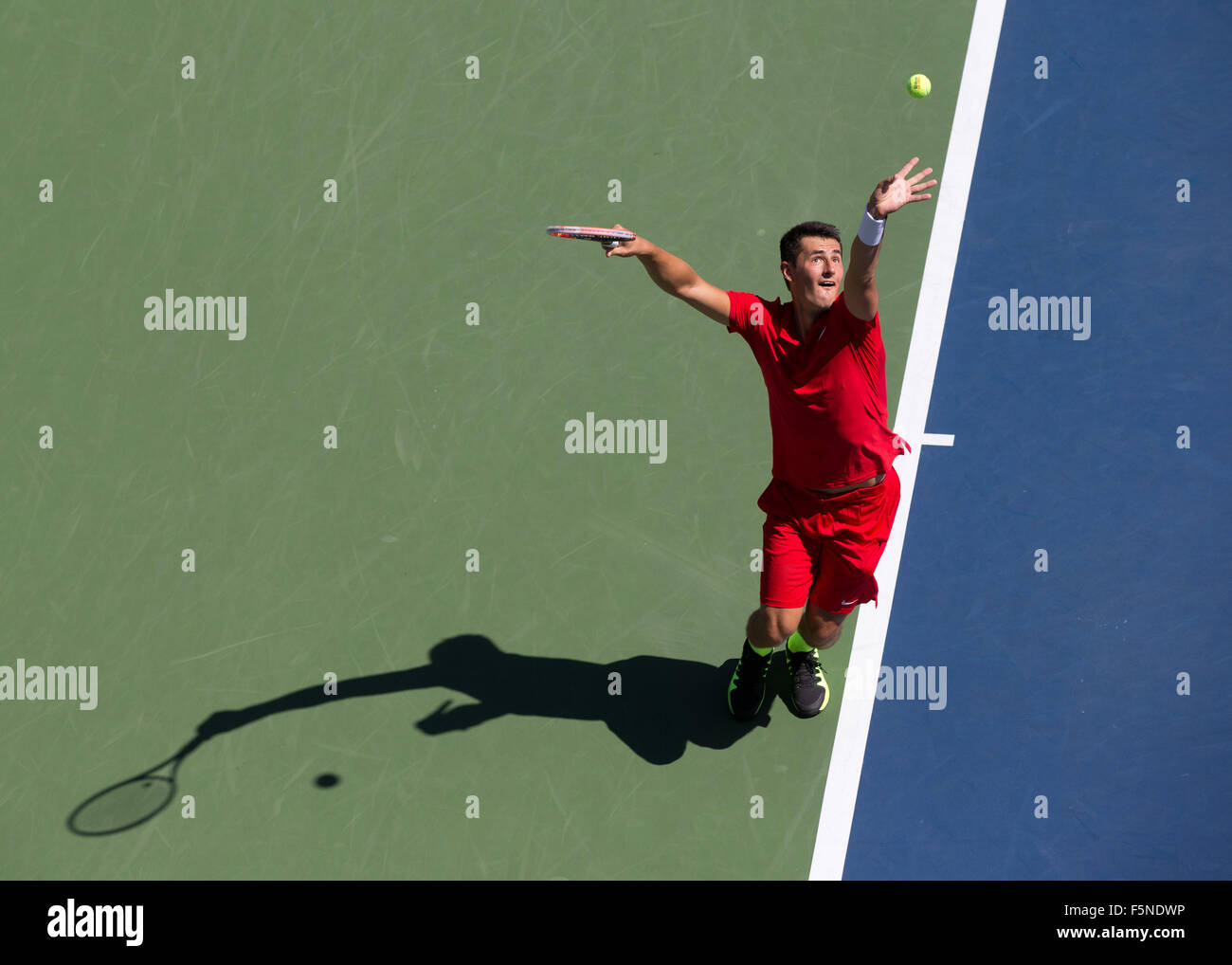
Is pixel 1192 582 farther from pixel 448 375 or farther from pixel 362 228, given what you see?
pixel 362 228

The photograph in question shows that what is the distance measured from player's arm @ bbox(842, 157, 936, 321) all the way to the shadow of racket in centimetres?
437

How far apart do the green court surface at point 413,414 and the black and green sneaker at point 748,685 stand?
0.16 m

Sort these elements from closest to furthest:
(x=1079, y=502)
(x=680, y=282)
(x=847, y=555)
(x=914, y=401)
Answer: (x=680, y=282)
(x=847, y=555)
(x=1079, y=502)
(x=914, y=401)

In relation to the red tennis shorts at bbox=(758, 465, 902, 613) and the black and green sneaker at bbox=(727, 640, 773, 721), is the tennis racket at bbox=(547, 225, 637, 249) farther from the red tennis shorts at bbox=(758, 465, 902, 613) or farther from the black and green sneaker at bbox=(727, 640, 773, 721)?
the black and green sneaker at bbox=(727, 640, 773, 721)

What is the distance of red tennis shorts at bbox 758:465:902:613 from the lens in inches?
238

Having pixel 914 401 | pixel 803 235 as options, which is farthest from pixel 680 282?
pixel 914 401

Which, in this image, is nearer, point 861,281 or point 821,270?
point 861,281

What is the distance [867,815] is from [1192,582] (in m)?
2.33

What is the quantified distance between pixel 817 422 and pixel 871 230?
1.05 metres

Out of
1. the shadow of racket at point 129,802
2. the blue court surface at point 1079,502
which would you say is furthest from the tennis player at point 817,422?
the shadow of racket at point 129,802

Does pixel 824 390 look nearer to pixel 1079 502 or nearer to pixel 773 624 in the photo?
pixel 773 624

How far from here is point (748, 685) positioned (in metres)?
6.65

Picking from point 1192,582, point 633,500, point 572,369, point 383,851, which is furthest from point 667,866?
point 1192,582

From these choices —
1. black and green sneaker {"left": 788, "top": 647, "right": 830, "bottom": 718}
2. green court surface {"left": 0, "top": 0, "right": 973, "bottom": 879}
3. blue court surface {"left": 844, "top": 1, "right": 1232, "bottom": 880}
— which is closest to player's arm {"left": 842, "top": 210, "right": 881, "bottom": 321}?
green court surface {"left": 0, "top": 0, "right": 973, "bottom": 879}
